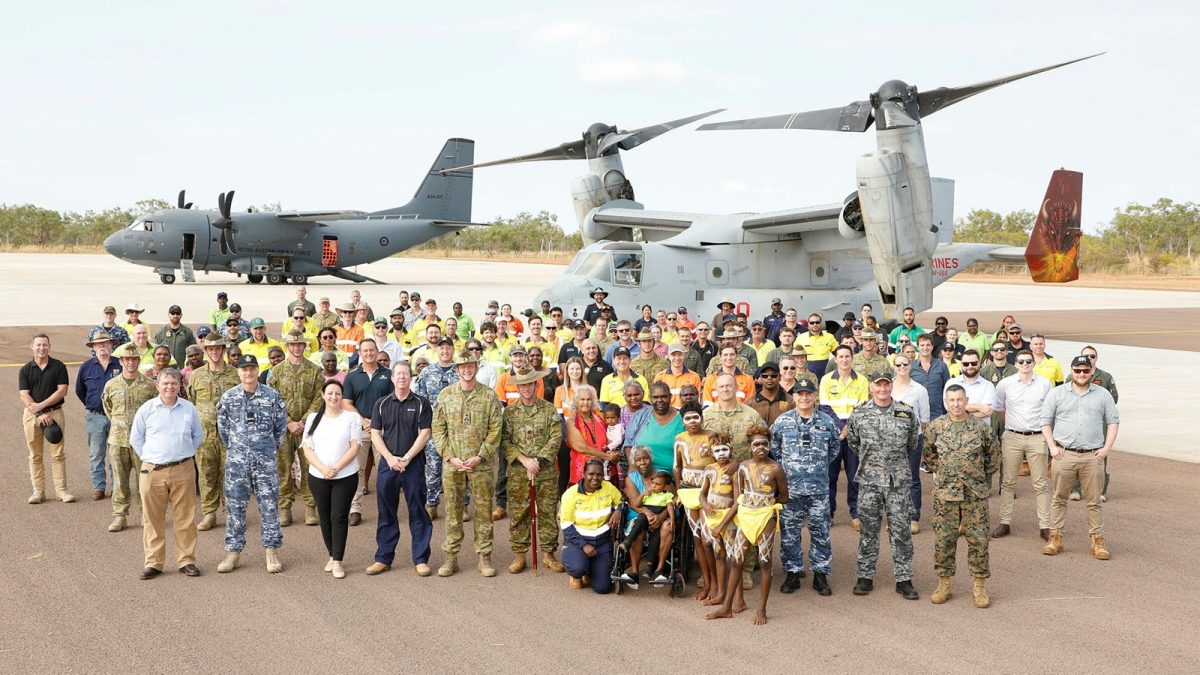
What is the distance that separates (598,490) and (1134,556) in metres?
4.32

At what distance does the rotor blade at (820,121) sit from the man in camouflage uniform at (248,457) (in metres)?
11.3

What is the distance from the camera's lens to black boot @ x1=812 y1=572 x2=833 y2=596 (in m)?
6.90

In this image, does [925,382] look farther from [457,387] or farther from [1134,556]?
[457,387]

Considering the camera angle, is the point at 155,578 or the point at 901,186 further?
the point at 901,186

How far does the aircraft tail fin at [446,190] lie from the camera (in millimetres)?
46750

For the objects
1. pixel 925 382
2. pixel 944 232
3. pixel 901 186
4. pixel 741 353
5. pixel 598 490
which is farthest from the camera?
pixel 944 232

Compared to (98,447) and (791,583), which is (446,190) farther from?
(791,583)

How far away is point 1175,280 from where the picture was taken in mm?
60688

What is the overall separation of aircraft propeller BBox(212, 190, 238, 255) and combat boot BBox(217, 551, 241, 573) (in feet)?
108

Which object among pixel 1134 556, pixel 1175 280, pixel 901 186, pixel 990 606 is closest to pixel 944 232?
pixel 901 186

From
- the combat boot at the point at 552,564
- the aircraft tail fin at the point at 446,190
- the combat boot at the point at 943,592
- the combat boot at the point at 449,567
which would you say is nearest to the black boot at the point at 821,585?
the combat boot at the point at 943,592

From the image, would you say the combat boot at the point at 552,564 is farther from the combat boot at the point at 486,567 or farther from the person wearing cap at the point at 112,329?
the person wearing cap at the point at 112,329

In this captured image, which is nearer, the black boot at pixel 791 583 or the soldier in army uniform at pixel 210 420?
the black boot at pixel 791 583

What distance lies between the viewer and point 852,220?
18359 mm
